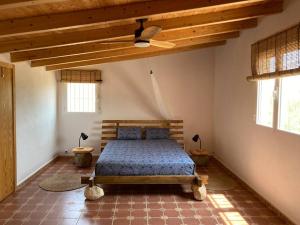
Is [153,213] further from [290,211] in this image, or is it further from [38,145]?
[38,145]

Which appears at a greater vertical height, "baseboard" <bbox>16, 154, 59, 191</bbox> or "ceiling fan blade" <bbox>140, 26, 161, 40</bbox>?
"ceiling fan blade" <bbox>140, 26, 161, 40</bbox>

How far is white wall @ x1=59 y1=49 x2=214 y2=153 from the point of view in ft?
20.8

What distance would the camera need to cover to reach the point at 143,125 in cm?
634

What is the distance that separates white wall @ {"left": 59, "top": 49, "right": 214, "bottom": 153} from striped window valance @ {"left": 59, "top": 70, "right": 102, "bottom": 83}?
0.26 m

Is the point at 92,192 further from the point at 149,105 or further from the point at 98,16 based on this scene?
the point at 149,105

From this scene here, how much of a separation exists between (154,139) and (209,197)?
225 cm

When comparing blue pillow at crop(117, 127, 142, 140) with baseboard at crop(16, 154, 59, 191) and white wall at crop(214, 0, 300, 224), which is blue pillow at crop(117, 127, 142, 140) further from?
white wall at crop(214, 0, 300, 224)

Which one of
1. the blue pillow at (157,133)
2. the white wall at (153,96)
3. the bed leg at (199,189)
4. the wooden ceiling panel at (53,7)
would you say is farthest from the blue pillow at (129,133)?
the wooden ceiling panel at (53,7)

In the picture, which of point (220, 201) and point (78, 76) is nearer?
point (220, 201)

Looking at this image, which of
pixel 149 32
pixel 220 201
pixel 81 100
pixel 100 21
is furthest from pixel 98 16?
pixel 81 100

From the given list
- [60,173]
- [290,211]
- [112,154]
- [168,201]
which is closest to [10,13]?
[112,154]

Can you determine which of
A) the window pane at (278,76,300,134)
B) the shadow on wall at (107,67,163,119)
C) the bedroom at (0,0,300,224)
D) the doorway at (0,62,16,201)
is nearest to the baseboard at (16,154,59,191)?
the bedroom at (0,0,300,224)

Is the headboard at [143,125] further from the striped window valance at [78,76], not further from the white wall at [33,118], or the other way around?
the white wall at [33,118]

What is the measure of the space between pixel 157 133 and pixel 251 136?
2360 mm
